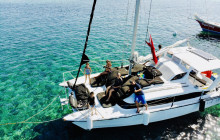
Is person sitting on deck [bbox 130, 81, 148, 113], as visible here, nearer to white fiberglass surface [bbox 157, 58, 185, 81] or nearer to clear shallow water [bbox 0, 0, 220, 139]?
clear shallow water [bbox 0, 0, 220, 139]

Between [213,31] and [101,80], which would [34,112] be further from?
[213,31]

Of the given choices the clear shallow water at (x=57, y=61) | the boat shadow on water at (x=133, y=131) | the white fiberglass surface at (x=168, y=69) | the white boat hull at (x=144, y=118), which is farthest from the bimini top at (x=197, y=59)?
the boat shadow on water at (x=133, y=131)

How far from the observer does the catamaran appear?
8.84 meters

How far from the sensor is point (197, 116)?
1088 cm

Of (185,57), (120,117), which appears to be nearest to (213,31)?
(185,57)

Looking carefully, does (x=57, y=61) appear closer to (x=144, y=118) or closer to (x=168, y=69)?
(x=168, y=69)

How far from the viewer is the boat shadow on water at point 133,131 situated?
927 centimetres

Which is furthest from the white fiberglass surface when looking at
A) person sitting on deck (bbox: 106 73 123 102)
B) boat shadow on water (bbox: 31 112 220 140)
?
person sitting on deck (bbox: 106 73 123 102)

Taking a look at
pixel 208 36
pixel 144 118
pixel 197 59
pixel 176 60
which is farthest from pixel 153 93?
pixel 208 36

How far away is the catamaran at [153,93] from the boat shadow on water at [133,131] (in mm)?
644

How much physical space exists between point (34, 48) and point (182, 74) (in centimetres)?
1847

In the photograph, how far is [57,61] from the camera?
58.1ft

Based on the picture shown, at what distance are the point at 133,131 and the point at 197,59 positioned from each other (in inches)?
261

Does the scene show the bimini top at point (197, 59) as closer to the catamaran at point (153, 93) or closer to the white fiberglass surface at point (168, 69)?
the catamaran at point (153, 93)
